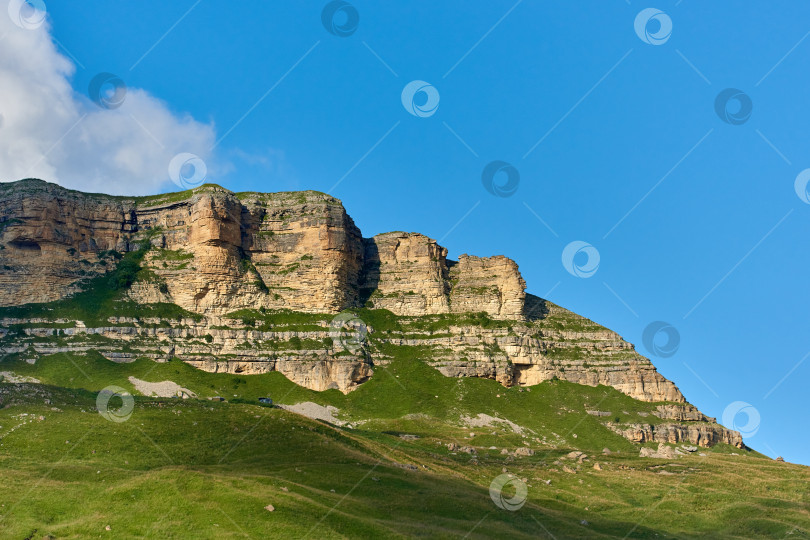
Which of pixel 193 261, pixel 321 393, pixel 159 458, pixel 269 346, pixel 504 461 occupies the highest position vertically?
pixel 193 261

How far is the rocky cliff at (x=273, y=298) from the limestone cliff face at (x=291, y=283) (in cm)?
25

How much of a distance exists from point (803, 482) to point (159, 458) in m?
56.5

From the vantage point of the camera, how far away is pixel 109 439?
45500 mm

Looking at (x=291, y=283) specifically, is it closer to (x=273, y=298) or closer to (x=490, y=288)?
(x=273, y=298)


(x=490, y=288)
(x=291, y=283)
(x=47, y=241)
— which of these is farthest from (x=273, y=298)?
(x=490, y=288)

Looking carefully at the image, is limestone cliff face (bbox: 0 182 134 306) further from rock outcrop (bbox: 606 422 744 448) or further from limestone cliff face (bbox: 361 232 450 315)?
rock outcrop (bbox: 606 422 744 448)

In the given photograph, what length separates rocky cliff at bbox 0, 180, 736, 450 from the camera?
11125 centimetres

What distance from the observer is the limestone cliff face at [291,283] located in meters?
113

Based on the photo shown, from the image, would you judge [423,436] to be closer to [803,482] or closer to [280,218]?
[803,482]

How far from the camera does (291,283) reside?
124938mm

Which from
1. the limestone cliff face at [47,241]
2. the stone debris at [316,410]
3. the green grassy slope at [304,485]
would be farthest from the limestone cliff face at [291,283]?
the green grassy slope at [304,485]

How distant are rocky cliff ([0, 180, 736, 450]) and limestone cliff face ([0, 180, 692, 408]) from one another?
0.25 meters

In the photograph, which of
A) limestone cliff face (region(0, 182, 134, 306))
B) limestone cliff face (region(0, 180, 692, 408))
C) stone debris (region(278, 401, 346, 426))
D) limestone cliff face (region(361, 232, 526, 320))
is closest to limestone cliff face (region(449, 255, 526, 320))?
limestone cliff face (region(361, 232, 526, 320))

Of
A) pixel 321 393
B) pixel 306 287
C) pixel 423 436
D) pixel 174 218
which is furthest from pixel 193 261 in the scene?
pixel 423 436
